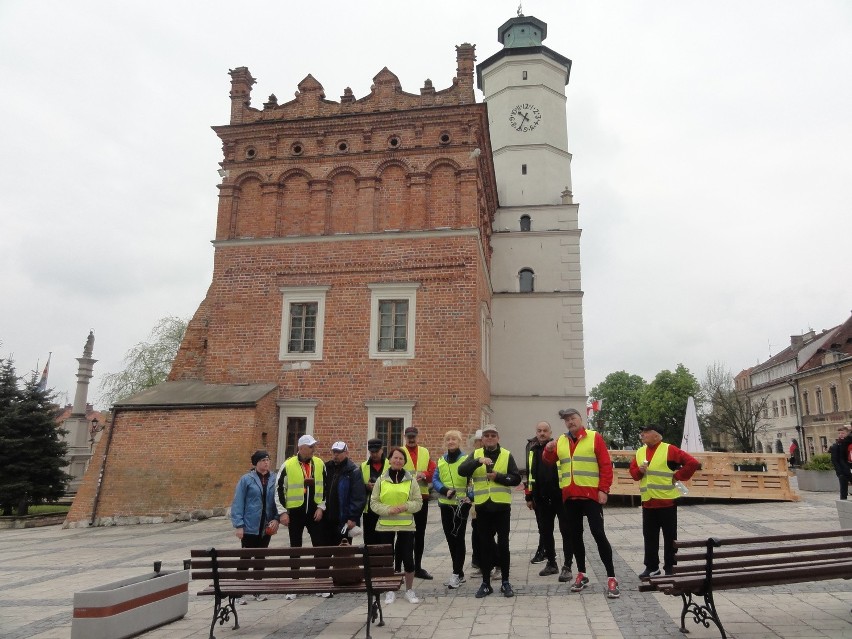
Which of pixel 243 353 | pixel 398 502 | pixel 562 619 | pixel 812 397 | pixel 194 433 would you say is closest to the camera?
pixel 562 619

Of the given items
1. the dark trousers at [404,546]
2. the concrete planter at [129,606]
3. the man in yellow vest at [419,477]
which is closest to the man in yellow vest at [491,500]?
the dark trousers at [404,546]

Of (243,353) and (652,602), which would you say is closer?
(652,602)

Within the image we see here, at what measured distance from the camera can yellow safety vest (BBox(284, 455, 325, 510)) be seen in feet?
22.6

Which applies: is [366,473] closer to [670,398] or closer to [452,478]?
[452,478]

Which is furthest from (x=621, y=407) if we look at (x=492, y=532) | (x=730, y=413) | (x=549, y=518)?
(x=492, y=532)

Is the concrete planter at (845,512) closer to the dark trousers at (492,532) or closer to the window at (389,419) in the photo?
Answer: the dark trousers at (492,532)

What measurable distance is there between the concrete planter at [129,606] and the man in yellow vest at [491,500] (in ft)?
10.6

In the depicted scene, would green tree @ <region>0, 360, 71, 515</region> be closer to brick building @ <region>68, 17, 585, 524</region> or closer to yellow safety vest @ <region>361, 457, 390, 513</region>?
brick building @ <region>68, 17, 585, 524</region>

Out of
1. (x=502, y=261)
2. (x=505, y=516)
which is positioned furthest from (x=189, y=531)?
(x=502, y=261)

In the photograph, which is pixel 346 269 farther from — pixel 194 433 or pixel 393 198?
pixel 194 433

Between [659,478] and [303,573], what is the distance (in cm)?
393

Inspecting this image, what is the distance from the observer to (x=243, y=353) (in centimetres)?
1767

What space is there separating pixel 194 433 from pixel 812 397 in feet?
154

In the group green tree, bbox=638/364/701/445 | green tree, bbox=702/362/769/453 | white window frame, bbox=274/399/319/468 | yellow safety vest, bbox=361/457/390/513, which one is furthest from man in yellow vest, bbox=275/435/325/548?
green tree, bbox=638/364/701/445
